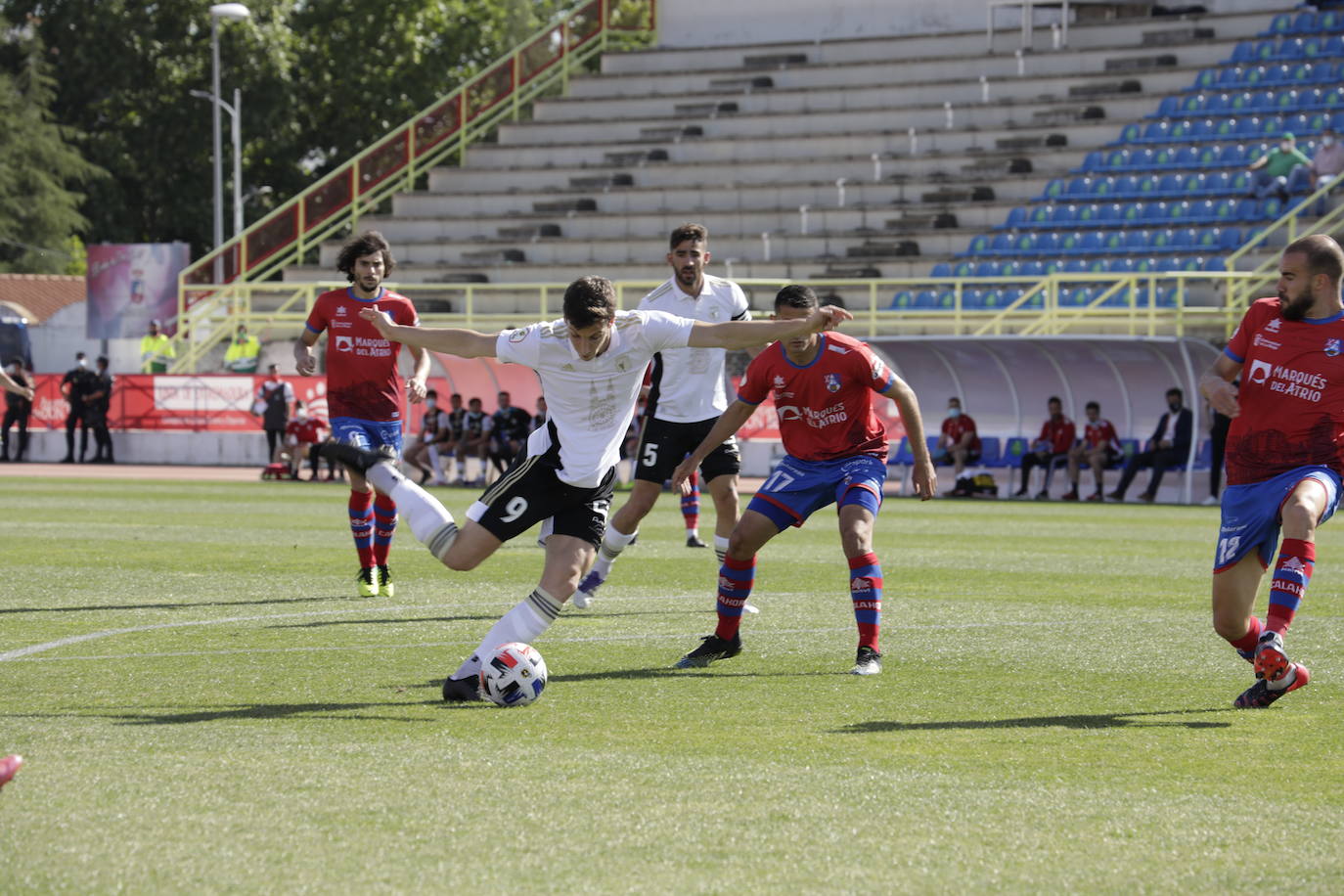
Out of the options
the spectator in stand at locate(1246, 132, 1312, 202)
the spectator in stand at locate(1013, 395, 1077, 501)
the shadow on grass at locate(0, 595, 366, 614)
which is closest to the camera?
the shadow on grass at locate(0, 595, 366, 614)

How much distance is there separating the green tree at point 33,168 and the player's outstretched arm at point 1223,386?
187 feet

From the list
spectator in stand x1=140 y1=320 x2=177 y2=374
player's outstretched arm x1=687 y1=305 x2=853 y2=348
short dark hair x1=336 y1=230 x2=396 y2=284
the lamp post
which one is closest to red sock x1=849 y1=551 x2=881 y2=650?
player's outstretched arm x1=687 y1=305 x2=853 y2=348

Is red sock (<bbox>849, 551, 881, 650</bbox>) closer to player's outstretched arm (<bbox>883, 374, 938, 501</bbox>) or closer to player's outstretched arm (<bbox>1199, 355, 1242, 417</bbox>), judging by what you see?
player's outstretched arm (<bbox>883, 374, 938, 501</bbox>)

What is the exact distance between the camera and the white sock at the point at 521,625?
718 cm

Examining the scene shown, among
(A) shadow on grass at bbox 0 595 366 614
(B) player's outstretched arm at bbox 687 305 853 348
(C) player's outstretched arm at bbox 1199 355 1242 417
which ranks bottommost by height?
(A) shadow on grass at bbox 0 595 366 614

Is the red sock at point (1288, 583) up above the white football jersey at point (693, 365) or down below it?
below

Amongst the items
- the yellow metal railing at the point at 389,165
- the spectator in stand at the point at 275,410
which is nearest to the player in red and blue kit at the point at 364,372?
the spectator in stand at the point at 275,410

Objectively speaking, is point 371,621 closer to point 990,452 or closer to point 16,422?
point 990,452

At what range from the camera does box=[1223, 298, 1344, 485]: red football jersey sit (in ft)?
23.9

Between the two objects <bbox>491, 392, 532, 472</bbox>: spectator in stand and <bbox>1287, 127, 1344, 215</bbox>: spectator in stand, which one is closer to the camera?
<bbox>491, 392, 532, 472</bbox>: spectator in stand

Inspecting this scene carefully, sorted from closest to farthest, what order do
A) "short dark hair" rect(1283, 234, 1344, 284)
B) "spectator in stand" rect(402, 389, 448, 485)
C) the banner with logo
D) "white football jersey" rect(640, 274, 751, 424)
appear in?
"short dark hair" rect(1283, 234, 1344, 284)
"white football jersey" rect(640, 274, 751, 424)
"spectator in stand" rect(402, 389, 448, 485)
the banner with logo

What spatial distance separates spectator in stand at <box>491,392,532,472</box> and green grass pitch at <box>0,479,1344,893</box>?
14.7m

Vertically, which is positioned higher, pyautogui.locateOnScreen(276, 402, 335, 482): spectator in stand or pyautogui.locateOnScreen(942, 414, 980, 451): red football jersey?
pyautogui.locateOnScreen(942, 414, 980, 451): red football jersey

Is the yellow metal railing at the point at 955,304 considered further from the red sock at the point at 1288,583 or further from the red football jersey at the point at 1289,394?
the red sock at the point at 1288,583
